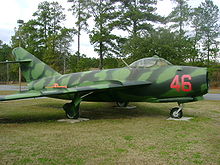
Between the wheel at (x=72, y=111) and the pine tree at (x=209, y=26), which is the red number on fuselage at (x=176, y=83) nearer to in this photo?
the wheel at (x=72, y=111)

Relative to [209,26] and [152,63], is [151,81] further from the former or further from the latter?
[209,26]

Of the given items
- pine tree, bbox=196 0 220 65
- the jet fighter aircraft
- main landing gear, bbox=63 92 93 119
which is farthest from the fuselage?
pine tree, bbox=196 0 220 65

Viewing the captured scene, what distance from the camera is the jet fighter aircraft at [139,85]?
8.85 meters

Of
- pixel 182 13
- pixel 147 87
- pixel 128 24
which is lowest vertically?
pixel 147 87

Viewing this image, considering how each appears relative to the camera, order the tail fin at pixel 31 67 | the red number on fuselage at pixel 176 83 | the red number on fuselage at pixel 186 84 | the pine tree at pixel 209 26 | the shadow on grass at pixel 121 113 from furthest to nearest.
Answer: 1. the pine tree at pixel 209 26
2. the tail fin at pixel 31 67
3. the shadow on grass at pixel 121 113
4. the red number on fuselage at pixel 176 83
5. the red number on fuselage at pixel 186 84

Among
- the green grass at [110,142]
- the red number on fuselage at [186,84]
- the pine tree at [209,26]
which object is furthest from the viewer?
the pine tree at [209,26]

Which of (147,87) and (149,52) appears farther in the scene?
(149,52)

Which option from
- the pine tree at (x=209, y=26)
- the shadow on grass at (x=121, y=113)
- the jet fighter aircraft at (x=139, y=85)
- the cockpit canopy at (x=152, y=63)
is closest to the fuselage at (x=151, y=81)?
the jet fighter aircraft at (x=139, y=85)

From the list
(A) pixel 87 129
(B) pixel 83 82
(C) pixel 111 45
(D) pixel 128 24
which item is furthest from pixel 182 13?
(A) pixel 87 129

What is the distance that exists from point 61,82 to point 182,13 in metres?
34.4

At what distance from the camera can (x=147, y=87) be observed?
31.6ft

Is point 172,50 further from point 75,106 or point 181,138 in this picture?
point 181,138

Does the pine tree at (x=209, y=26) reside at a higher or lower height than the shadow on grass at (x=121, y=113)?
higher

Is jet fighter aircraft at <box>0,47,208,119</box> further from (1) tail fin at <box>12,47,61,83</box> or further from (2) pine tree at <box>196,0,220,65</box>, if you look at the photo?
(2) pine tree at <box>196,0,220,65</box>
